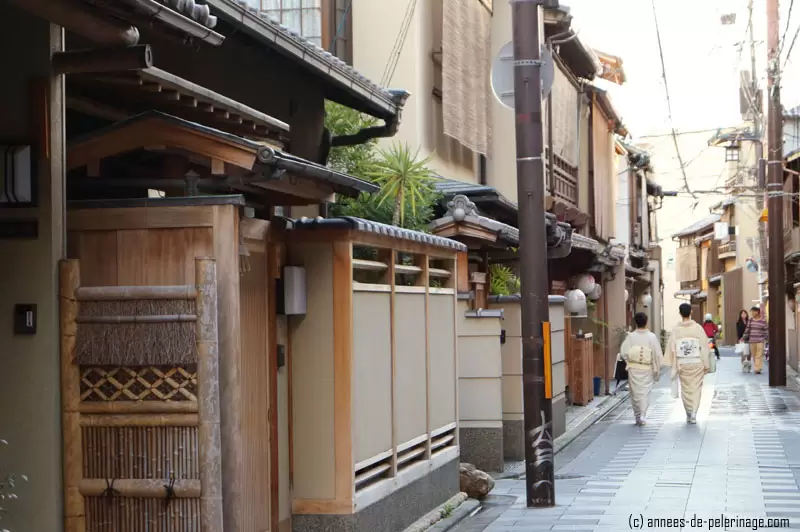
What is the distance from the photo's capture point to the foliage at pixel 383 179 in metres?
14.8

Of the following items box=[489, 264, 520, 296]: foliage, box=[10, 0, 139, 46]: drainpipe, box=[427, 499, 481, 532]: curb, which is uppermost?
box=[10, 0, 139, 46]: drainpipe

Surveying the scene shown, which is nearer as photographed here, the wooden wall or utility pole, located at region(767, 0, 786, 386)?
the wooden wall

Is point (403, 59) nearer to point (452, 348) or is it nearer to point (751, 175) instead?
point (452, 348)

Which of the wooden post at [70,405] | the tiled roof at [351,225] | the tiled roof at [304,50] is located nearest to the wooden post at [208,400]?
the wooden post at [70,405]

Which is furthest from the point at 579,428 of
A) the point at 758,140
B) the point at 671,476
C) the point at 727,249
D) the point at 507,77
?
the point at 727,249

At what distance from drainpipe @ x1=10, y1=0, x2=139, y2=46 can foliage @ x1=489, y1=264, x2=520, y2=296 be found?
43.3ft

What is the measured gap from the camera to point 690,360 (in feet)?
70.9

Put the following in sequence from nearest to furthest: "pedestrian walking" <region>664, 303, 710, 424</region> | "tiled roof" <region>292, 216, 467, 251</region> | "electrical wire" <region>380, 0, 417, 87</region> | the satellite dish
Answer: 1. "tiled roof" <region>292, 216, 467, 251</region>
2. the satellite dish
3. "electrical wire" <region>380, 0, 417, 87</region>
4. "pedestrian walking" <region>664, 303, 710, 424</region>

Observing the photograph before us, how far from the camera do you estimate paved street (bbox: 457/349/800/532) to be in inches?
455

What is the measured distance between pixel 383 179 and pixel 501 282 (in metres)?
4.94

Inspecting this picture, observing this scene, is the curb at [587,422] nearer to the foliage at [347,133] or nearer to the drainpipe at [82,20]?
the foliage at [347,133]

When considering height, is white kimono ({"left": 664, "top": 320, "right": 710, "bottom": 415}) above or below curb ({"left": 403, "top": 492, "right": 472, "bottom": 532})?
above

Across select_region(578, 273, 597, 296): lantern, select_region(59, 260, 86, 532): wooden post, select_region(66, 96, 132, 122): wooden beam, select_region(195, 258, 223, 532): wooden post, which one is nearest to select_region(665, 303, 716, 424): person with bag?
select_region(578, 273, 597, 296): lantern

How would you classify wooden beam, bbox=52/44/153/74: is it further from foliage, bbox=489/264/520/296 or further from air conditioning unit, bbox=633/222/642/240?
air conditioning unit, bbox=633/222/642/240
